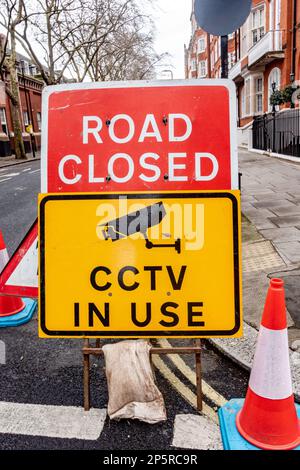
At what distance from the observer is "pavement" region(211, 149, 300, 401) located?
3303 millimetres

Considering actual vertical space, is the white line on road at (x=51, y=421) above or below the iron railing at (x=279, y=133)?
below

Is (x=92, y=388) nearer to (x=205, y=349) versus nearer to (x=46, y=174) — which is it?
(x=205, y=349)

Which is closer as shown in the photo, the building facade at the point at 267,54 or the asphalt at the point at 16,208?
the asphalt at the point at 16,208

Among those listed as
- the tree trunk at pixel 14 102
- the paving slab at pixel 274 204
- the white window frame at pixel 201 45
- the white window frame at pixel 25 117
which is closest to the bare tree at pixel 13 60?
the tree trunk at pixel 14 102

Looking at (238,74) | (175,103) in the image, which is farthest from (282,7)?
(175,103)

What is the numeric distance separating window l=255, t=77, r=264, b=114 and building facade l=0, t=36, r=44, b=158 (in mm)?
16557

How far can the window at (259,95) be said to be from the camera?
96.8 feet

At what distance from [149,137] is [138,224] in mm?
541

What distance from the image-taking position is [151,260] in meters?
2.55

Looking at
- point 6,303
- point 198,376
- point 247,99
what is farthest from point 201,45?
point 198,376

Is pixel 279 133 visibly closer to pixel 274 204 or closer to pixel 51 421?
pixel 274 204

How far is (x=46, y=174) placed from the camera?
262 centimetres

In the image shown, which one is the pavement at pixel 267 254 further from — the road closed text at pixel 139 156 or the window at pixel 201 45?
the window at pixel 201 45

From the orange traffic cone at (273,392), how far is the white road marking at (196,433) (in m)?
0.17
